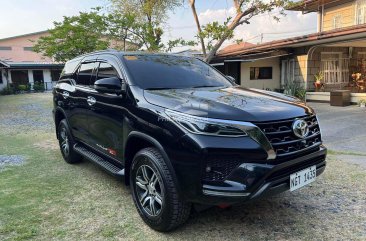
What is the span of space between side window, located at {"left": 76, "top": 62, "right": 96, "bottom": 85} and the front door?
260 mm

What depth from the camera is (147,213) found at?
304 cm

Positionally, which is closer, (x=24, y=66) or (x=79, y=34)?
(x=79, y=34)

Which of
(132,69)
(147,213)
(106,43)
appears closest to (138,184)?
(147,213)

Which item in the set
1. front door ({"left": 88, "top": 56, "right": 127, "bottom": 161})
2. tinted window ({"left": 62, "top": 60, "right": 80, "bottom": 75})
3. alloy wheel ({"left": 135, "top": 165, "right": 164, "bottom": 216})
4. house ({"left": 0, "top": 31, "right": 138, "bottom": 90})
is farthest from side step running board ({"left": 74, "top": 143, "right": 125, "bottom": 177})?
house ({"left": 0, "top": 31, "right": 138, "bottom": 90})

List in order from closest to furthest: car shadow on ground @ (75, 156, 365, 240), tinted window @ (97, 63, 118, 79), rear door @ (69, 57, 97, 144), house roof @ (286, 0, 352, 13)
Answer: car shadow on ground @ (75, 156, 365, 240)
tinted window @ (97, 63, 118, 79)
rear door @ (69, 57, 97, 144)
house roof @ (286, 0, 352, 13)

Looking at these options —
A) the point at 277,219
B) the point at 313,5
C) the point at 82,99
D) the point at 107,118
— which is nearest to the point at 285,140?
the point at 277,219

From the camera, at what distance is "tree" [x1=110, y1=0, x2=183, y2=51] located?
16578 millimetres

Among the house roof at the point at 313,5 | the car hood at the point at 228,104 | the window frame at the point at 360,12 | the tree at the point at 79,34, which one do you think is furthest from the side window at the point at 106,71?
the window frame at the point at 360,12

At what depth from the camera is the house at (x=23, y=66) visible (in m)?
31.9

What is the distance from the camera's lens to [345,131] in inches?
313

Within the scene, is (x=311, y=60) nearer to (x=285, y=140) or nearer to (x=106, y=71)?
(x=106, y=71)

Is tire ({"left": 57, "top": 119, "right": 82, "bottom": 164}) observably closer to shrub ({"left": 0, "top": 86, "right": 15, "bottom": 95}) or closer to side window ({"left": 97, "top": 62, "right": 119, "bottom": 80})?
side window ({"left": 97, "top": 62, "right": 119, "bottom": 80})

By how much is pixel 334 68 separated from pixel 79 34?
45.2 feet

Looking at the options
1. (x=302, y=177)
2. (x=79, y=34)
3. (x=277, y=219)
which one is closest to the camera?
(x=302, y=177)
